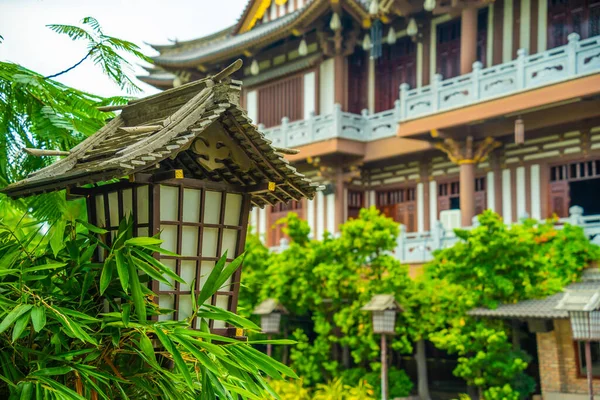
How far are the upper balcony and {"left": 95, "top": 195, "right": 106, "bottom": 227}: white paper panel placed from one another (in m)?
10.8

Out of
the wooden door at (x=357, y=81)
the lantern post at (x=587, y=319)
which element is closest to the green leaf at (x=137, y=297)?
the lantern post at (x=587, y=319)

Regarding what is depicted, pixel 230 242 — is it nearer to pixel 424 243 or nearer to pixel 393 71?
pixel 424 243

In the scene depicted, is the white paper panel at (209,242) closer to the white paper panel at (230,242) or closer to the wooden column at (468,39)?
the white paper panel at (230,242)

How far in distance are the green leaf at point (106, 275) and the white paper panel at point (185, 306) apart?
2.29ft

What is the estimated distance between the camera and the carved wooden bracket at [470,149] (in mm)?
17188

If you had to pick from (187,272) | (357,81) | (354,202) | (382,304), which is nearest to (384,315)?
(382,304)

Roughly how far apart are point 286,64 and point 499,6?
6.18 metres

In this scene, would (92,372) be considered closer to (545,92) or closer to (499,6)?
(545,92)

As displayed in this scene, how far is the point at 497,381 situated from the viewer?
13.0 m

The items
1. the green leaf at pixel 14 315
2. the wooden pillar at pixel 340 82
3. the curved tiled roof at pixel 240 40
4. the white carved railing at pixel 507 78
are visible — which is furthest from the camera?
the curved tiled roof at pixel 240 40

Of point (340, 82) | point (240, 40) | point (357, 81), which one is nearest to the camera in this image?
point (340, 82)

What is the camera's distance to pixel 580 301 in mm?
12008

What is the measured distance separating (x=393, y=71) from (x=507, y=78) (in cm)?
496

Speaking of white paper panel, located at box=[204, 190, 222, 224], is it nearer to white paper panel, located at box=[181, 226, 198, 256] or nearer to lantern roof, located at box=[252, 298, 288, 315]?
white paper panel, located at box=[181, 226, 198, 256]
